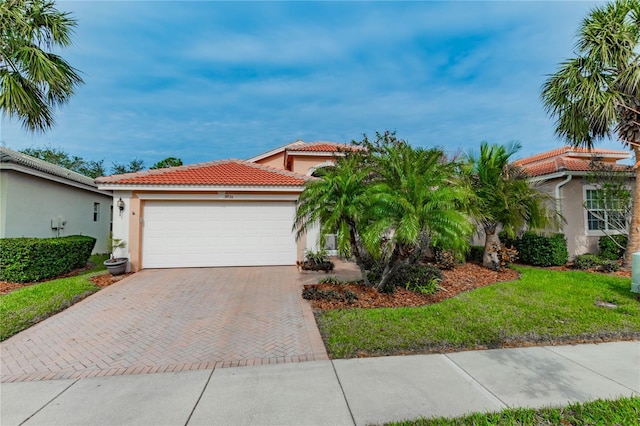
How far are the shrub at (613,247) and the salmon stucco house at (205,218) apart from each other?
12.6 meters

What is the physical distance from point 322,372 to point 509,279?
8.28 metres

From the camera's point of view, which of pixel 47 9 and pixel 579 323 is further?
pixel 47 9

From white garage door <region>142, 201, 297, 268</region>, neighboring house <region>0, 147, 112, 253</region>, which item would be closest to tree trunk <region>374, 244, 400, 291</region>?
white garage door <region>142, 201, 297, 268</region>

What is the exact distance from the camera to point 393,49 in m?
11.1

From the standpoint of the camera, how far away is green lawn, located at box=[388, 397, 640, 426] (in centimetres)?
286

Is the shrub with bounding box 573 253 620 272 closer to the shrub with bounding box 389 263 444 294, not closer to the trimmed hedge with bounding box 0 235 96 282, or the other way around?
the shrub with bounding box 389 263 444 294

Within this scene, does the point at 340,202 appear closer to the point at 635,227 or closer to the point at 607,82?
the point at 607,82

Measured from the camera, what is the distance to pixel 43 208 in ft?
42.0

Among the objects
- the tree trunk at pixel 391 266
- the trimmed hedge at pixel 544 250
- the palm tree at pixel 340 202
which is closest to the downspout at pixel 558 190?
the trimmed hedge at pixel 544 250

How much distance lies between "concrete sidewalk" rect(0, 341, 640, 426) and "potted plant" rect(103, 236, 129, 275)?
7.11m

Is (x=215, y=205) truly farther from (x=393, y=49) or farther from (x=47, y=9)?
(x=393, y=49)

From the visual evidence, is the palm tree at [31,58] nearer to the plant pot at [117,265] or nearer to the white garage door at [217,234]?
the white garage door at [217,234]

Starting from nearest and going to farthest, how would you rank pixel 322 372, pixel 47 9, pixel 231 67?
pixel 322 372 → pixel 47 9 → pixel 231 67

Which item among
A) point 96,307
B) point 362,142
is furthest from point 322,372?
point 362,142
